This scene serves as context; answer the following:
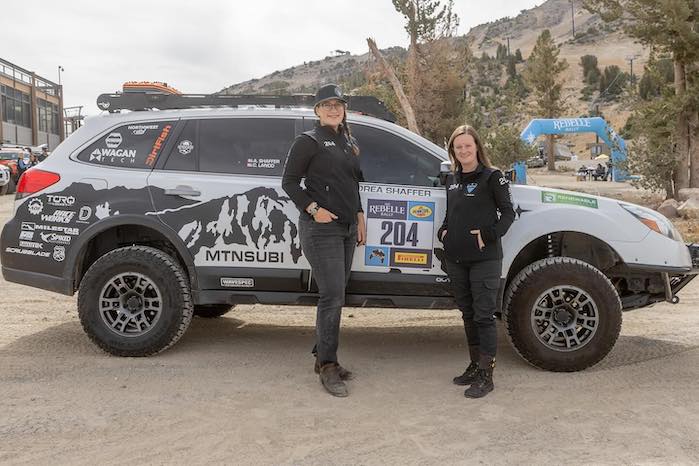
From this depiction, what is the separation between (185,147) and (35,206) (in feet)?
4.03

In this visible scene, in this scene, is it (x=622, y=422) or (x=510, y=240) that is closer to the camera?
(x=622, y=422)

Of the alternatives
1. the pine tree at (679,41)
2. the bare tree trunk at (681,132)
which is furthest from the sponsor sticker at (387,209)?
the bare tree trunk at (681,132)

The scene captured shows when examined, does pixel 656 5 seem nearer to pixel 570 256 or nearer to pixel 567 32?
pixel 570 256

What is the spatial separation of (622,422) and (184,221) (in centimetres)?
323

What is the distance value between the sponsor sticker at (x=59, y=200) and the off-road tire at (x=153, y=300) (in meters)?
0.49

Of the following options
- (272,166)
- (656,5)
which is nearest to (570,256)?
(272,166)

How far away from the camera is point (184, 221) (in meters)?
4.89

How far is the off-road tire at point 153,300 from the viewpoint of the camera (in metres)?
4.85

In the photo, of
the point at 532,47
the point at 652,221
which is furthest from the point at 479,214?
the point at 532,47

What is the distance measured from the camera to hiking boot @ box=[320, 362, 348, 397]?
4262 millimetres

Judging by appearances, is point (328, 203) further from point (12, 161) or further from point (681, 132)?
point (12, 161)

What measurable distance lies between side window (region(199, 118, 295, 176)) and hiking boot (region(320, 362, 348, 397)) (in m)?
1.50

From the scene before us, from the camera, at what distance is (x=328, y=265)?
429 centimetres

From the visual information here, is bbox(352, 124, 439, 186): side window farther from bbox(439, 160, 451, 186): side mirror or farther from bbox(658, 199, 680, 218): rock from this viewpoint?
bbox(658, 199, 680, 218): rock
